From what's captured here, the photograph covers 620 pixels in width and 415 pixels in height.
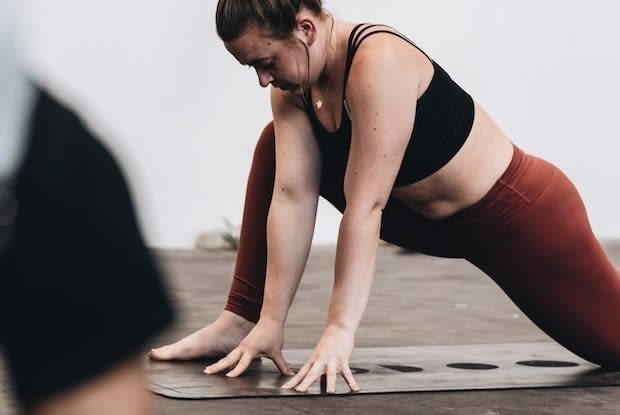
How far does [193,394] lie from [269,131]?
0.63 m

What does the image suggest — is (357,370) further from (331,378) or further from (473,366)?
(331,378)

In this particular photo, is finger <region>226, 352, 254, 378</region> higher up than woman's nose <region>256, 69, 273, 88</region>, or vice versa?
woman's nose <region>256, 69, 273, 88</region>

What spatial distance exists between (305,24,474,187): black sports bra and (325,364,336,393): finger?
421 millimetres

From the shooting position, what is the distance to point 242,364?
2.55 meters

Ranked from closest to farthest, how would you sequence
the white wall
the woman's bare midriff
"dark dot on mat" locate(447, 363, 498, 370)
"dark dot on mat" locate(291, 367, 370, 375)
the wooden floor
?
the wooden floor
the woman's bare midriff
"dark dot on mat" locate(291, 367, 370, 375)
"dark dot on mat" locate(447, 363, 498, 370)
the white wall

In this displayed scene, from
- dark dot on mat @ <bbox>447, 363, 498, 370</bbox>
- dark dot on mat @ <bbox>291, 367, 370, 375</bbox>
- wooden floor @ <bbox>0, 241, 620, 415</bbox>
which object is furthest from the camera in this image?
dark dot on mat @ <bbox>447, 363, 498, 370</bbox>

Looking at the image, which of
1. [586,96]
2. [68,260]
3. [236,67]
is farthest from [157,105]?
[68,260]

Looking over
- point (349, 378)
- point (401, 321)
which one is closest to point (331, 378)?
point (349, 378)

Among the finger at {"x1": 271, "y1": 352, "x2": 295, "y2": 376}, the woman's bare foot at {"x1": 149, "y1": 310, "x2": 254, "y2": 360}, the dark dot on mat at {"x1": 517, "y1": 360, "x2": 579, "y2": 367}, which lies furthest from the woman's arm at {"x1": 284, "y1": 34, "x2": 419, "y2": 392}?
the dark dot on mat at {"x1": 517, "y1": 360, "x2": 579, "y2": 367}

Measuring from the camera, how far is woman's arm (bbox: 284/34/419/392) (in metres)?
2.31

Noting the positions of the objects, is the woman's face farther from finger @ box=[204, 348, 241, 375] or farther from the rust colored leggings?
finger @ box=[204, 348, 241, 375]

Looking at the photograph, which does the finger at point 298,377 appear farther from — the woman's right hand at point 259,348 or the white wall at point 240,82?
the white wall at point 240,82

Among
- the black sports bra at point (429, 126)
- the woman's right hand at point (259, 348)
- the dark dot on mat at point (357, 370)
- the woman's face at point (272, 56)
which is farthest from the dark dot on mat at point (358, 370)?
the woman's face at point (272, 56)

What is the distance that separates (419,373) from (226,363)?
417mm
